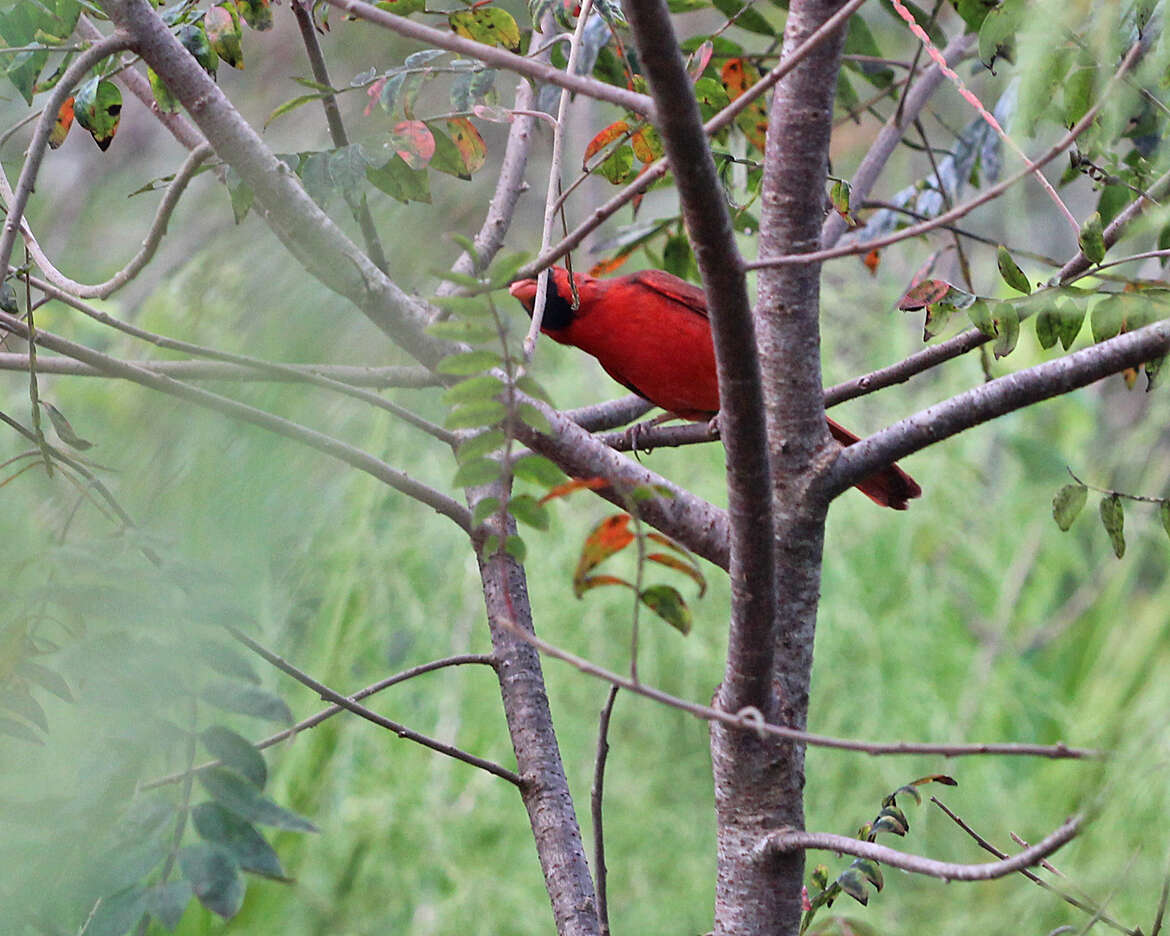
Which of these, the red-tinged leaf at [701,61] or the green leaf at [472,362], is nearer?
the green leaf at [472,362]

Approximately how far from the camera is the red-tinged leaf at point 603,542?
59cm

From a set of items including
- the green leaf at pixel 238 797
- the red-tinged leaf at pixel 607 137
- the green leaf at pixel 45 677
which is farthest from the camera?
the red-tinged leaf at pixel 607 137

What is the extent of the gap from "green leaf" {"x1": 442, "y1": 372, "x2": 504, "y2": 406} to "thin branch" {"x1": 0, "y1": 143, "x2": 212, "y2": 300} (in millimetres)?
234

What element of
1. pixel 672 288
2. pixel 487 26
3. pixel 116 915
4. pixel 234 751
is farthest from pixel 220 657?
pixel 672 288

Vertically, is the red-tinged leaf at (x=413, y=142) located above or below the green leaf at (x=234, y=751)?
above

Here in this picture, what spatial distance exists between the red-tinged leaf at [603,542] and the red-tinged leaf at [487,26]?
59cm

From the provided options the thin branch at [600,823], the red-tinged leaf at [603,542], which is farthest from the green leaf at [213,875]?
the thin branch at [600,823]

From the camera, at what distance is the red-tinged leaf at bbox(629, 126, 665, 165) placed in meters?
1.01

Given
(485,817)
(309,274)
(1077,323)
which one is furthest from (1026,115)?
(485,817)

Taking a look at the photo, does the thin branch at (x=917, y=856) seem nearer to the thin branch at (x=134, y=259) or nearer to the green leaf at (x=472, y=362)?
the green leaf at (x=472, y=362)

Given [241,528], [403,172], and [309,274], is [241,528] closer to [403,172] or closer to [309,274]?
[309,274]

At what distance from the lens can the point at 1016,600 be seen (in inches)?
126

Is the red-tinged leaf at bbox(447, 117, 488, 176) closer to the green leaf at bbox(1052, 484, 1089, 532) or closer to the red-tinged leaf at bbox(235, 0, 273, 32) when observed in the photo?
the red-tinged leaf at bbox(235, 0, 273, 32)

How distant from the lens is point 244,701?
1.35 ft
